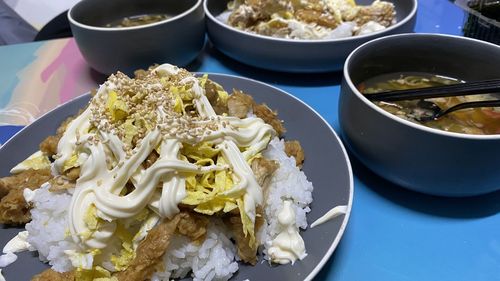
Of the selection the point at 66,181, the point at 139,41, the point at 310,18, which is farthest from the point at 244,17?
the point at 66,181

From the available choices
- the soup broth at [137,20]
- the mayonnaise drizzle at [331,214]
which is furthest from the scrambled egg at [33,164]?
the soup broth at [137,20]

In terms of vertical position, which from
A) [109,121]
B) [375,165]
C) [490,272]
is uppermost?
[109,121]

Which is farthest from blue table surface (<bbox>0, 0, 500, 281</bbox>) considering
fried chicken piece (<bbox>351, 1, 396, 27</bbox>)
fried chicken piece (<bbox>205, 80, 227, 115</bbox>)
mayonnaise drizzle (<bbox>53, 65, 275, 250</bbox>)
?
fried chicken piece (<bbox>351, 1, 396, 27</bbox>)

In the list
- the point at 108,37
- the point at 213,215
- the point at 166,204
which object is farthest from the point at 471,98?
the point at 108,37

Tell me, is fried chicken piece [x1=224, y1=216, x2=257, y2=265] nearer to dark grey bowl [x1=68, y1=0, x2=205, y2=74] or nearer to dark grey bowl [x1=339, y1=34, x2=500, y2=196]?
dark grey bowl [x1=339, y1=34, x2=500, y2=196]

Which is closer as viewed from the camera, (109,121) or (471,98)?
(109,121)

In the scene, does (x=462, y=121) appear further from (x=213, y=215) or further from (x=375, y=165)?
(x=213, y=215)
